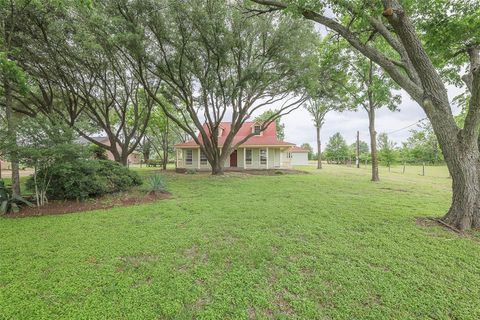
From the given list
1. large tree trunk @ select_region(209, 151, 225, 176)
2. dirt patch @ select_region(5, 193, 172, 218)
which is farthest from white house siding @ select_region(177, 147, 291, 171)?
dirt patch @ select_region(5, 193, 172, 218)

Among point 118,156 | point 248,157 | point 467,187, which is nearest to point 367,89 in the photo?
point 467,187

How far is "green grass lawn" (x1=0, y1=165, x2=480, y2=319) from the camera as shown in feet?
7.09

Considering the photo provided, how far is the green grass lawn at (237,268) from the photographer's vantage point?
7.09ft

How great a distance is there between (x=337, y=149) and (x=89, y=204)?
47.9m

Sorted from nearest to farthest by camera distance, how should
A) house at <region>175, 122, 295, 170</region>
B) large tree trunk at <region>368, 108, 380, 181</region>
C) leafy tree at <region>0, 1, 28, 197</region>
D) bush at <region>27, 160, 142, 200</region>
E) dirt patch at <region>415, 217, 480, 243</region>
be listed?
dirt patch at <region>415, 217, 480, 243</region> < leafy tree at <region>0, 1, 28, 197</region> < bush at <region>27, 160, 142, 200</region> < large tree trunk at <region>368, 108, 380, 181</region> < house at <region>175, 122, 295, 170</region>

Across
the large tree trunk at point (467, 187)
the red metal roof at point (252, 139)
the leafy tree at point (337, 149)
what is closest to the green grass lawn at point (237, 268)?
the large tree trunk at point (467, 187)

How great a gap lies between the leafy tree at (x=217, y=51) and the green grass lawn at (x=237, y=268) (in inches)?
331

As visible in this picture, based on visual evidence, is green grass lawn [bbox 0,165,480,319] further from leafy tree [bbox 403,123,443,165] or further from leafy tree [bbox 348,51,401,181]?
leafy tree [bbox 403,123,443,165]

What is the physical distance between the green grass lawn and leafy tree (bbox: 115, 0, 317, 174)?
8.41 metres

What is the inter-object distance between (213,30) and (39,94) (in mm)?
13214

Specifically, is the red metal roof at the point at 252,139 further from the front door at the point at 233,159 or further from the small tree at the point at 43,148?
the small tree at the point at 43,148

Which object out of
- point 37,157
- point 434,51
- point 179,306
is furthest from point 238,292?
point 434,51

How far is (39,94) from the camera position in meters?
14.0

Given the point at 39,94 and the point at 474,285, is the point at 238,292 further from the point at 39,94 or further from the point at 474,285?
the point at 39,94
